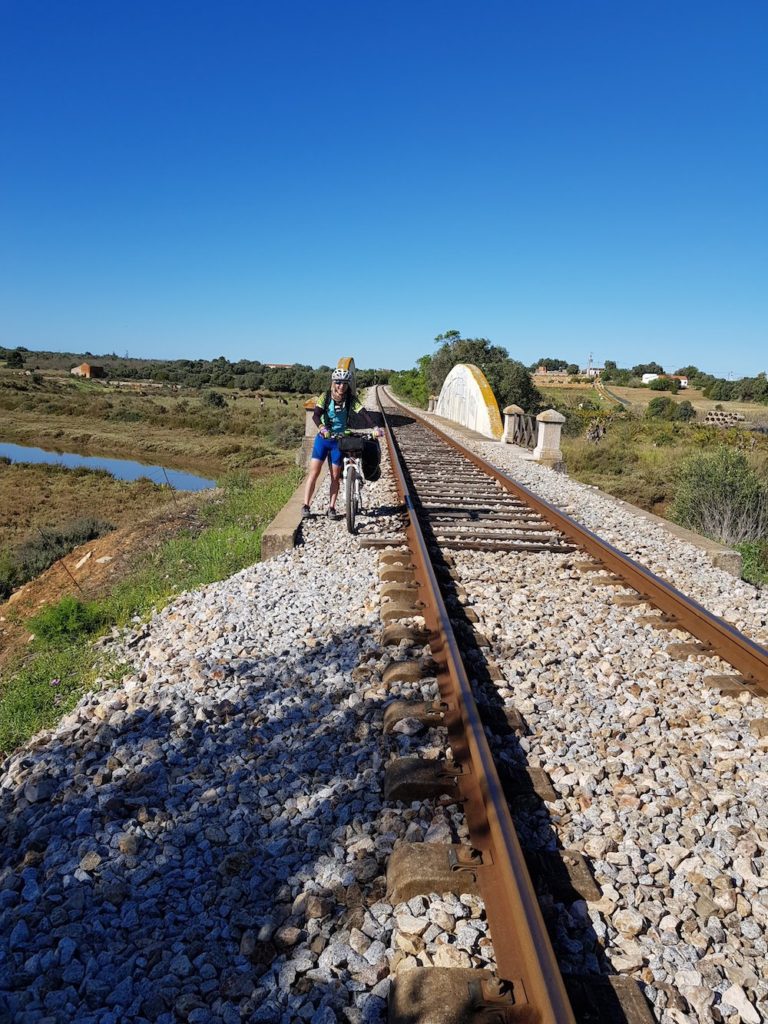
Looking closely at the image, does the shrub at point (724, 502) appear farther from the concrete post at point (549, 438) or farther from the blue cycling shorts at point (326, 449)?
the blue cycling shorts at point (326, 449)

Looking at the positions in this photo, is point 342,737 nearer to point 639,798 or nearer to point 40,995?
point 639,798

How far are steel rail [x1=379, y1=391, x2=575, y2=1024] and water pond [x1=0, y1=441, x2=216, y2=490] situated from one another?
24.6 m

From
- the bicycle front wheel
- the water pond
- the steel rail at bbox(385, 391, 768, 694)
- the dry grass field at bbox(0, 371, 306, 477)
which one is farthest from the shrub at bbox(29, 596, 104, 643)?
the dry grass field at bbox(0, 371, 306, 477)

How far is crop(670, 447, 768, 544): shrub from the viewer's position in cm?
1171

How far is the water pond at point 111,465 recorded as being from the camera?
29.2m

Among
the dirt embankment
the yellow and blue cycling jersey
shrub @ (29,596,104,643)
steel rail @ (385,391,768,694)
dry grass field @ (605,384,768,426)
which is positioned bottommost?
the dirt embankment

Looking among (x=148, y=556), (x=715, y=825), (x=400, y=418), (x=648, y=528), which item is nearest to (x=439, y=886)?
(x=715, y=825)

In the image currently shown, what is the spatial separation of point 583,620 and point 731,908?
9.66 feet

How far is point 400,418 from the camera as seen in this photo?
3181 cm

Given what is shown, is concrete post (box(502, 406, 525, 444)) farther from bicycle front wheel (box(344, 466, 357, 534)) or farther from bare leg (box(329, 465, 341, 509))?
bicycle front wheel (box(344, 466, 357, 534))

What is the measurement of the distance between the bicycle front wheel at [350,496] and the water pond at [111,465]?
20289 mm

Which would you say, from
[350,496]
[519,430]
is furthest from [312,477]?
[519,430]

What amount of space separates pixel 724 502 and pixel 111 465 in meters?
29.6

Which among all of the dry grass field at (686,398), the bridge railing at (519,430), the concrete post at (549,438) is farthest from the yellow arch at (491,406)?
the dry grass field at (686,398)
